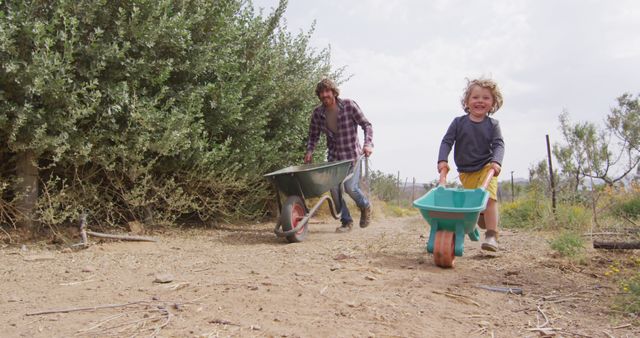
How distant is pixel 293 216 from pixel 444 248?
179cm

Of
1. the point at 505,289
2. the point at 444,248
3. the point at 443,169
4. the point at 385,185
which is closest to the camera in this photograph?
the point at 505,289

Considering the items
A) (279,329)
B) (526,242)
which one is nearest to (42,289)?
(279,329)

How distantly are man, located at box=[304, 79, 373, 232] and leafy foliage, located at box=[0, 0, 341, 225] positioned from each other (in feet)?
1.88

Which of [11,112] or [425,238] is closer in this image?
[11,112]

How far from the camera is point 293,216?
4.57 metres

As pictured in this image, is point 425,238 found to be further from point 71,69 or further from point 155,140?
point 71,69

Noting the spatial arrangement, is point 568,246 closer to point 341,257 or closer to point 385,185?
point 341,257

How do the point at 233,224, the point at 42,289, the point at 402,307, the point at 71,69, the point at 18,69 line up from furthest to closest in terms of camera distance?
the point at 233,224, the point at 71,69, the point at 18,69, the point at 42,289, the point at 402,307

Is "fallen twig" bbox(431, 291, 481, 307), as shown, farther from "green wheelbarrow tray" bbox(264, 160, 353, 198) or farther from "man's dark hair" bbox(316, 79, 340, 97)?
"man's dark hair" bbox(316, 79, 340, 97)

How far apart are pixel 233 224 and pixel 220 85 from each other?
197 centimetres

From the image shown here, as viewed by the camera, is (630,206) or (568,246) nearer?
(568,246)

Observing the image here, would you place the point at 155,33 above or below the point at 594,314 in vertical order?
above

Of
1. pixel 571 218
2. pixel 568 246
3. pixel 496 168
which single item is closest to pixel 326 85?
pixel 496 168

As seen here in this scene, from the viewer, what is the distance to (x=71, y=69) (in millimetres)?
3797
